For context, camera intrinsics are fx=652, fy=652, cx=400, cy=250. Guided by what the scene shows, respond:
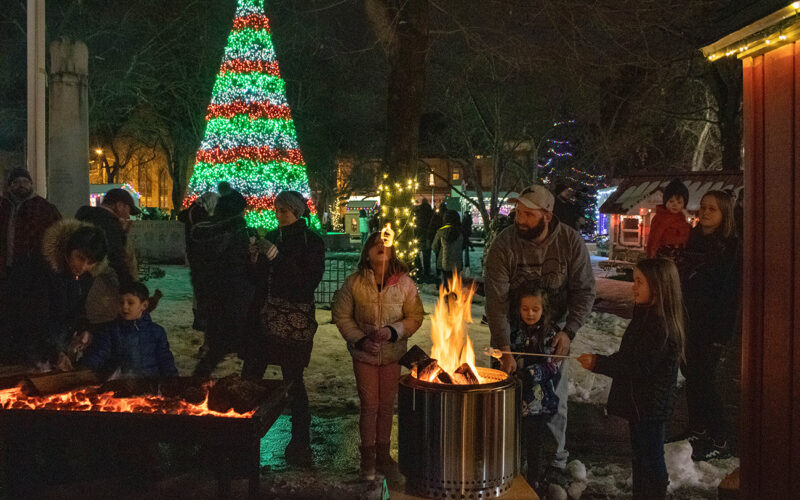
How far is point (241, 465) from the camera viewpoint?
4086mm

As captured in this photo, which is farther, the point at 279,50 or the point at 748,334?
the point at 279,50

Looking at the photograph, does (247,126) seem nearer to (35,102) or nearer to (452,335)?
(35,102)

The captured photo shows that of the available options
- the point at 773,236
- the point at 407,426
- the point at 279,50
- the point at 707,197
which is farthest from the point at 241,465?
the point at 279,50

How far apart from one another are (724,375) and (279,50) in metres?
26.1

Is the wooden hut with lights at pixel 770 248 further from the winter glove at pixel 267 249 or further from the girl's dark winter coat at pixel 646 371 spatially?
the winter glove at pixel 267 249

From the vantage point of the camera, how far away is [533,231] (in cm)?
472

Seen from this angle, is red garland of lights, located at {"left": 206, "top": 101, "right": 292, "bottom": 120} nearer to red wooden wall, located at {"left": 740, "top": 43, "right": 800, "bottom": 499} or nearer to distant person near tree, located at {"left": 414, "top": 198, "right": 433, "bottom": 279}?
distant person near tree, located at {"left": 414, "top": 198, "right": 433, "bottom": 279}

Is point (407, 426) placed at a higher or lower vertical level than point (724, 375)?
higher

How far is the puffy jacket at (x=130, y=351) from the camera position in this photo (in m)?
4.89

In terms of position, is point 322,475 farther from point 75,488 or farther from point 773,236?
point 773,236

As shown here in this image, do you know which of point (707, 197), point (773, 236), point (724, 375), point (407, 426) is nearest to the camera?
point (773, 236)

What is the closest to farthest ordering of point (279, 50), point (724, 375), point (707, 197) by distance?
point (707, 197) → point (724, 375) → point (279, 50)

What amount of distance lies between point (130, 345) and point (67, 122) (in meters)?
6.37

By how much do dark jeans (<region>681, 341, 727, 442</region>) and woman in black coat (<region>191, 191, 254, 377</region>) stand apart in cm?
444
